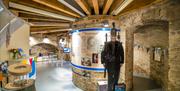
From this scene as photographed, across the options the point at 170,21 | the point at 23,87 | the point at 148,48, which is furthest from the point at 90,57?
the point at 148,48

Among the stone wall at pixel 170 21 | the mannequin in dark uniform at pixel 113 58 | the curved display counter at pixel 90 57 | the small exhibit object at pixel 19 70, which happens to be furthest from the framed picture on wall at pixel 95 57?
the small exhibit object at pixel 19 70

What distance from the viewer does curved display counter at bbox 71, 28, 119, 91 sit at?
16.4ft

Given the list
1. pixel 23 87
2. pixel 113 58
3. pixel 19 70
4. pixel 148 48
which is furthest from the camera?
pixel 148 48

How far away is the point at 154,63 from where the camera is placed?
6.62 m

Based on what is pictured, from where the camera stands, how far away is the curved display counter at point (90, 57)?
4.99 m

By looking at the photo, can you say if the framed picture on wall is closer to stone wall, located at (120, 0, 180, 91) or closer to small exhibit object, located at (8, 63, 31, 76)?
stone wall, located at (120, 0, 180, 91)

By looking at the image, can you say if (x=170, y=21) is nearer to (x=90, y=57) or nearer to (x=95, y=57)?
(x=95, y=57)

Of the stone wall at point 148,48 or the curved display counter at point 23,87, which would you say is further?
the stone wall at point 148,48

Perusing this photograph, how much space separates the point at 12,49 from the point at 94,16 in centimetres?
298

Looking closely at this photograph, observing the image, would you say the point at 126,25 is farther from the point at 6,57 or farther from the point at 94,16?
the point at 6,57

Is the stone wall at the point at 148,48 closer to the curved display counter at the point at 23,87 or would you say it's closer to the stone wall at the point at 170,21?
the stone wall at the point at 170,21

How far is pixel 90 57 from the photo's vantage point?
16.8 ft

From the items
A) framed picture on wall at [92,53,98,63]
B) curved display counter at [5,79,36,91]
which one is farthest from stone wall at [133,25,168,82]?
curved display counter at [5,79,36,91]

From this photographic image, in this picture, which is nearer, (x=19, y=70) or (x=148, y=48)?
(x=19, y=70)
